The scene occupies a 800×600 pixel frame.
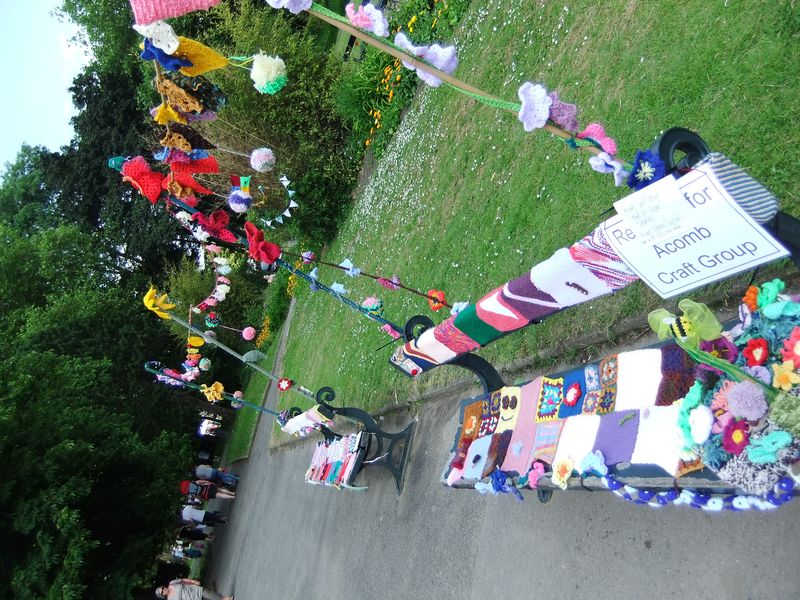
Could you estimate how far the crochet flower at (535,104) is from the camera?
4016mm

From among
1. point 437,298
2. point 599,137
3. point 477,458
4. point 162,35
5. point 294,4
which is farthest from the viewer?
point 437,298

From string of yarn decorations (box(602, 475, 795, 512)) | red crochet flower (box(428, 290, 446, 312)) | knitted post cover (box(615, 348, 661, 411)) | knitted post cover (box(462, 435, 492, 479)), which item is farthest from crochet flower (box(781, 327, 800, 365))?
red crochet flower (box(428, 290, 446, 312))

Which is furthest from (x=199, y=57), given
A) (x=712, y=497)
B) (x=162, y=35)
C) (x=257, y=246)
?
(x=712, y=497)

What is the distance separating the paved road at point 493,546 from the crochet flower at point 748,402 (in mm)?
1014

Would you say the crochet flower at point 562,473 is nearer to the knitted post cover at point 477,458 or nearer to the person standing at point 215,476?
the knitted post cover at point 477,458

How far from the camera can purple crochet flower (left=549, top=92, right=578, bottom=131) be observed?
4.09 m

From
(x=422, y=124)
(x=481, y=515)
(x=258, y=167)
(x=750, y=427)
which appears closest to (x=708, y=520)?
(x=750, y=427)

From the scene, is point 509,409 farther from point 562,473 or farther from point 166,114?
point 166,114

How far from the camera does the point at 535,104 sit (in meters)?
4.03

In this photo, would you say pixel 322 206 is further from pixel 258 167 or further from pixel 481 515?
pixel 481 515

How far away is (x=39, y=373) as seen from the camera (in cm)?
1256

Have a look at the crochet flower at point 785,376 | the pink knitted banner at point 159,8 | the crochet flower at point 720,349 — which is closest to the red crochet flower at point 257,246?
the pink knitted banner at point 159,8

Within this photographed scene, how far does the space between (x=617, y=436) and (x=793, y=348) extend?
4.60 feet

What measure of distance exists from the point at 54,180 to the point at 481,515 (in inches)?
1056
